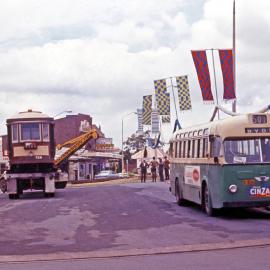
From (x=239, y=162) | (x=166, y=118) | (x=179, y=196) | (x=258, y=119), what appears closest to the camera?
(x=239, y=162)

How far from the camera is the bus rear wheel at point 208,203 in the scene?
60.7 feet

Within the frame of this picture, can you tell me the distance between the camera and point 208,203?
61.2ft

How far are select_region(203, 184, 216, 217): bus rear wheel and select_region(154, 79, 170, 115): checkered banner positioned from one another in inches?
1160

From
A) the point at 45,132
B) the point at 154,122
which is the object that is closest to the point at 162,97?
the point at 154,122

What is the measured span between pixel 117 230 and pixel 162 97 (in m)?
34.0

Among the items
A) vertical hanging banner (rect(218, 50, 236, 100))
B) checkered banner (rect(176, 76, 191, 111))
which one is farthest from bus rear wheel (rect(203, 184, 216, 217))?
checkered banner (rect(176, 76, 191, 111))

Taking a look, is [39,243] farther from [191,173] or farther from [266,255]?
[191,173]

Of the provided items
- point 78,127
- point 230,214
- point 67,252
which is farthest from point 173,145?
point 78,127

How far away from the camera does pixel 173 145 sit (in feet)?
81.0

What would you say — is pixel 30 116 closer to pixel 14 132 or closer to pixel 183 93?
pixel 14 132

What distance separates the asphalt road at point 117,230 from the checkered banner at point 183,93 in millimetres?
24898

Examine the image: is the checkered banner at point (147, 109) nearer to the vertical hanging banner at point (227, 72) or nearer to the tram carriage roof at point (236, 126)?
the vertical hanging banner at point (227, 72)

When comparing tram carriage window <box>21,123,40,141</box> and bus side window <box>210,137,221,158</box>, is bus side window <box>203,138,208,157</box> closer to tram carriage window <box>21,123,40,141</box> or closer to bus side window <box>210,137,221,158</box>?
bus side window <box>210,137,221,158</box>

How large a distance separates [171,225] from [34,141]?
18.2 m
